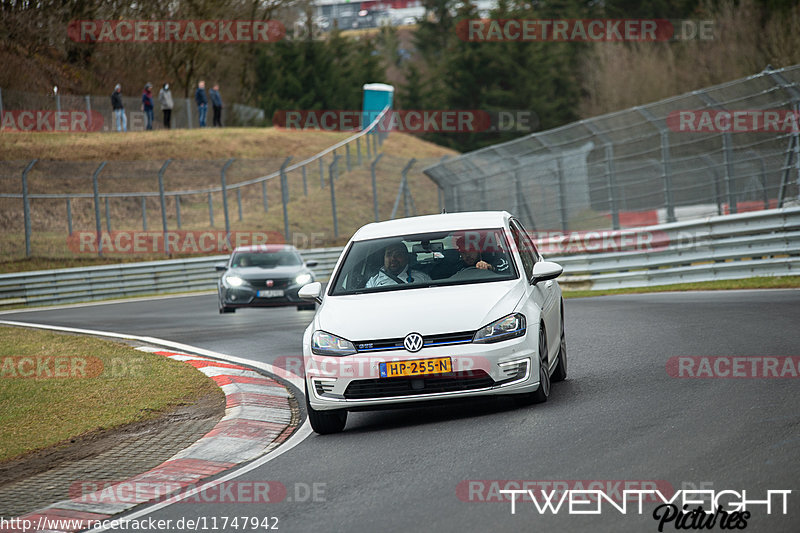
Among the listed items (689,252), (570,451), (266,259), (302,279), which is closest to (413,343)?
(570,451)

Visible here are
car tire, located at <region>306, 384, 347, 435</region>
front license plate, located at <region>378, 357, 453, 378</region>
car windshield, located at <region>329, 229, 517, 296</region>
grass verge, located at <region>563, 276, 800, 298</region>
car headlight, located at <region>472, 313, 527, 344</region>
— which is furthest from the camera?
grass verge, located at <region>563, 276, 800, 298</region>

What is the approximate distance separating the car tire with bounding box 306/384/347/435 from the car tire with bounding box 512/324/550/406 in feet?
4.34

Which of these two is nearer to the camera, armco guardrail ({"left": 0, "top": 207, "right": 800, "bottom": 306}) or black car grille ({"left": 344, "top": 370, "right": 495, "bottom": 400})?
black car grille ({"left": 344, "top": 370, "right": 495, "bottom": 400})

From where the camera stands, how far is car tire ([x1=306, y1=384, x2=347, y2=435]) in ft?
26.1

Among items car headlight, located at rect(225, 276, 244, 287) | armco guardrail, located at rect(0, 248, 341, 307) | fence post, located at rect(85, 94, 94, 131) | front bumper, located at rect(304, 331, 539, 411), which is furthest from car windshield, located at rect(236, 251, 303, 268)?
fence post, located at rect(85, 94, 94, 131)

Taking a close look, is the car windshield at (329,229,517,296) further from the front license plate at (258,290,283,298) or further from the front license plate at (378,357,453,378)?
the front license plate at (258,290,283,298)

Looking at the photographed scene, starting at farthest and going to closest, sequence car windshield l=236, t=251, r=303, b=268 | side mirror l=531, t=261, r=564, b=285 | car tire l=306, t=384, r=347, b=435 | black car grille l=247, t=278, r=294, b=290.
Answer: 1. car windshield l=236, t=251, r=303, b=268
2. black car grille l=247, t=278, r=294, b=290
3. side mirror l=531, t=261, r=564, b=285
4. car tire l=306, t=384, r=347, b=435

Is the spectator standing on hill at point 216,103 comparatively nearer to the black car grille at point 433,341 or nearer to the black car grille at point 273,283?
the black car grille at point 273,283

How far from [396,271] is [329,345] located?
3.93 feet

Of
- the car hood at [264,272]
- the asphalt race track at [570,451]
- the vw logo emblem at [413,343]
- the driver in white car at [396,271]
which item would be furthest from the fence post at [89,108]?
the vw logo emblem at [413,343]

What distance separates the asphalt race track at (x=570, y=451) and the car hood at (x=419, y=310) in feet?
2.38

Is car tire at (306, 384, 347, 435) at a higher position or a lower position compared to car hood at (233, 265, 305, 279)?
lower

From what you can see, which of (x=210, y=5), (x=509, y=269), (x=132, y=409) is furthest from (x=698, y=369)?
(x=210, y=5)

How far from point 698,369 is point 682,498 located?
13.3 feet
